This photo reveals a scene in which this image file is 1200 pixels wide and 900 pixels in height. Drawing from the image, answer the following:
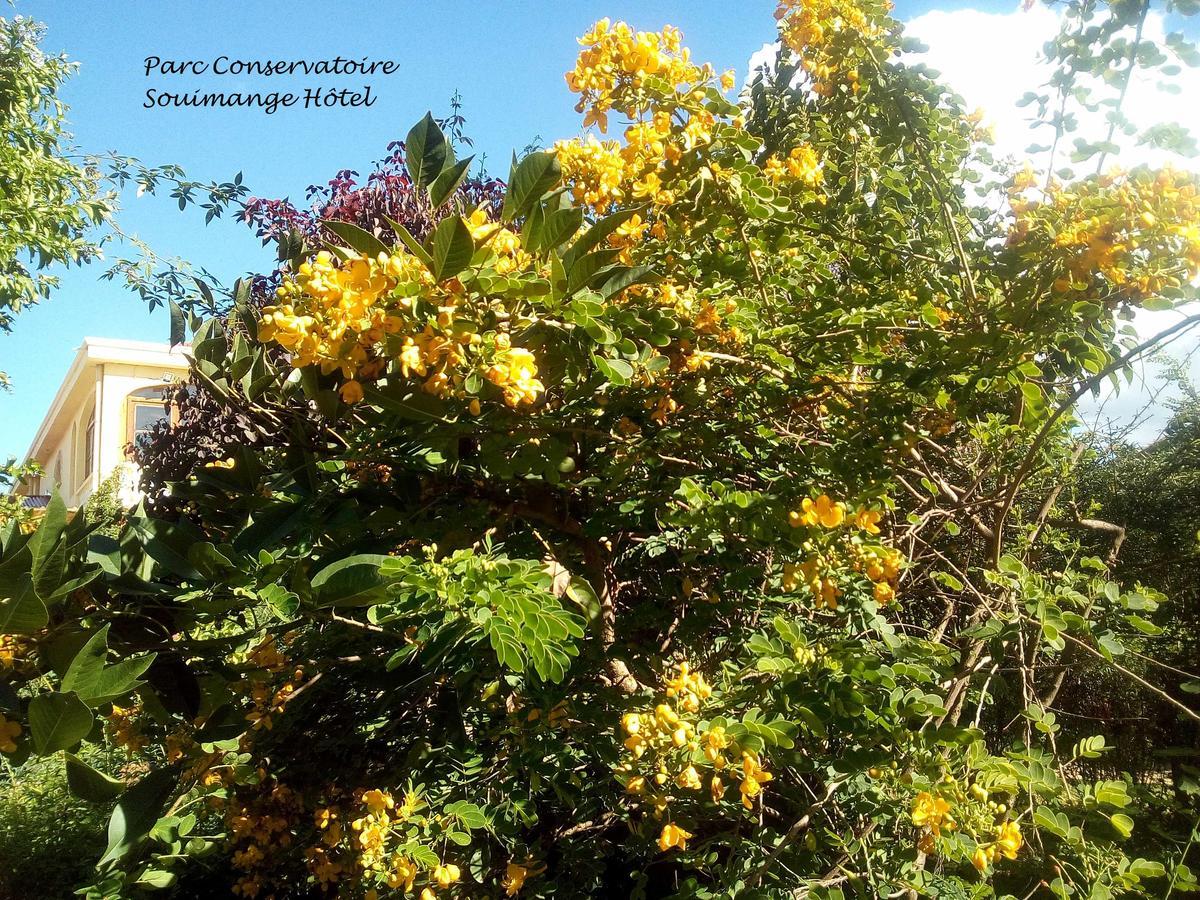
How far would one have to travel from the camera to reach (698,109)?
1914mm

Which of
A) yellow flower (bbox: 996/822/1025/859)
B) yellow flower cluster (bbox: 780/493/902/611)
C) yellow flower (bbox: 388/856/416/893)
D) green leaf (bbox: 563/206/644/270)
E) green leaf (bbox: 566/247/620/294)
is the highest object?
green leaf (bbox: 563/206/644/270)

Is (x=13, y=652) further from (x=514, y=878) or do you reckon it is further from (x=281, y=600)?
(x=514, y=878)

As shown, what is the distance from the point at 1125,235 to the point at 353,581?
5.45ft

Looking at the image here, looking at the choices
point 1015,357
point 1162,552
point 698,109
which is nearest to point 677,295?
point 698,109

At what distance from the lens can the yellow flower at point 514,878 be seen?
7.72ft

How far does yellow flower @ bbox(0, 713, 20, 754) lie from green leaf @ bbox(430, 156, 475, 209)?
46.0 inches

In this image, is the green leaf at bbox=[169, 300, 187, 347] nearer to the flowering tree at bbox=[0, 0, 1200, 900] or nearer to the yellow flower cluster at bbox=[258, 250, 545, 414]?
the flowering tree at bbox=[0, 0, 1200, 900]

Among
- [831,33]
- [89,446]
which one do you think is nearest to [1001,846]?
[831,33]

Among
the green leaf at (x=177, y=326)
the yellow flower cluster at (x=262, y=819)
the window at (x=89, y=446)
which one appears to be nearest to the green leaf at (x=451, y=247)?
the green leaf at (x=177, y=326)

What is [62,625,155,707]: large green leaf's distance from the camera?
134 cm

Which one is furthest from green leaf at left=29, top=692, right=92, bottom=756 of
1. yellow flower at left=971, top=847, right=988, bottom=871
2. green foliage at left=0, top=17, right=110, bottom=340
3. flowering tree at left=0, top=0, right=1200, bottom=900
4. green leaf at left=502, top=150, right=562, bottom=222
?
green foliage at left=0, top=17, right=110, bottom=340

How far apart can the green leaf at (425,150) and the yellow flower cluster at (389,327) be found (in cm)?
23

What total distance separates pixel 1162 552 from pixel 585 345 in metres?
4.53

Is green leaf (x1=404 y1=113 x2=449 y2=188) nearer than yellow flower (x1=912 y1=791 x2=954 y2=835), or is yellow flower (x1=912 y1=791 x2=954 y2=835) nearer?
green leaf (x1=404 y1=113 x2=449 y2=188)
